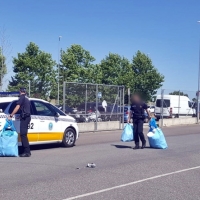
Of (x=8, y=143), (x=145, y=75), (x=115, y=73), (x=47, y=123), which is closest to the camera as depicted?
(x=8, y=143)

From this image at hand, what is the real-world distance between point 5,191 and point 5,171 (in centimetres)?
207

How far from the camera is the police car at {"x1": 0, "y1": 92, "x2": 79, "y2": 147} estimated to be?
1316 cm

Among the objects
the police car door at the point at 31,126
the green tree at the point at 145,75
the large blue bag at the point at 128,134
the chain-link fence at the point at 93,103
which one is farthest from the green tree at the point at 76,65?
the police car door at the point at 31,126

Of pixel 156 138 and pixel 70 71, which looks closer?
pixel 156 138

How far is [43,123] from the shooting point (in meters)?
13.8

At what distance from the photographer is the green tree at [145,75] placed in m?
51.7

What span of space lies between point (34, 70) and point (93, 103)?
19612mm

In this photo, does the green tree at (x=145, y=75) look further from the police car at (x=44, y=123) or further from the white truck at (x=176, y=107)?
the police car at (x=44, y=123)

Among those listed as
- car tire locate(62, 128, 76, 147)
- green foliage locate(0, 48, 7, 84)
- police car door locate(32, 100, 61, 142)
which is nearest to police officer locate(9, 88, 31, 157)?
police car door locate(32, 100, 61, 142)

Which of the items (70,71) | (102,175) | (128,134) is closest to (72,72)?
(70,71)

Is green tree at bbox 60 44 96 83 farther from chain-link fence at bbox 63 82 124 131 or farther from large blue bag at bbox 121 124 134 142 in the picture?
large blue bag at bbox 121 124 134 142

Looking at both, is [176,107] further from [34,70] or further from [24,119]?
[24,119]

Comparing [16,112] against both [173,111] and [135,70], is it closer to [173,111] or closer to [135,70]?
[173,111]

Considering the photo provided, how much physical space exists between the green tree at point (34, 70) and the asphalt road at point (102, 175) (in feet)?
86.8
